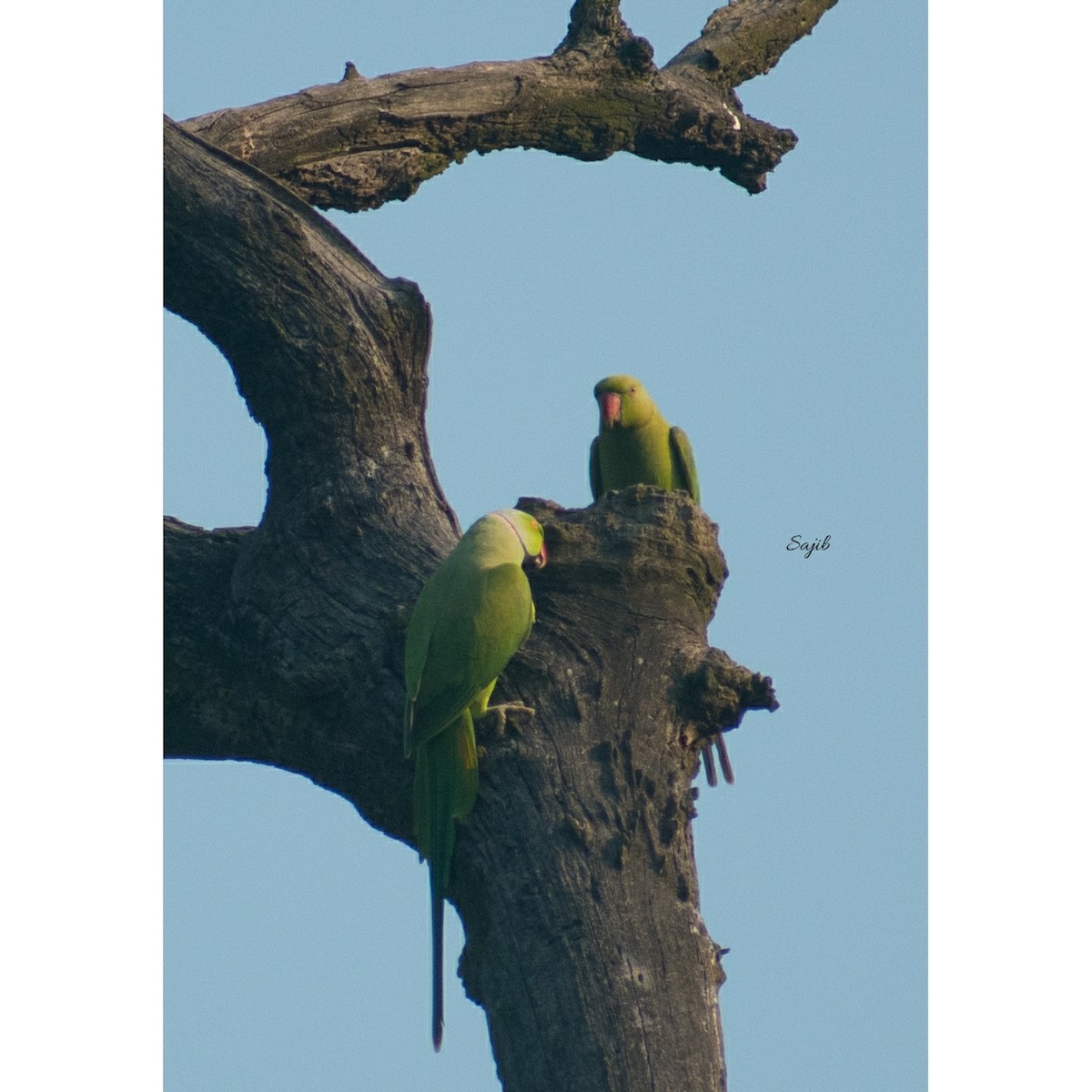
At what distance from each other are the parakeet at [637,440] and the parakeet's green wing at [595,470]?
127 millimetres

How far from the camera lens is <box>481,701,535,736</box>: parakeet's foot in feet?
11.3

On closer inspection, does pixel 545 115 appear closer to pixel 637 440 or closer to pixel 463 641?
pixel 637 440

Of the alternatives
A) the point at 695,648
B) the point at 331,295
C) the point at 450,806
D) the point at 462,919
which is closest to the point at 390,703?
the point at 450,806

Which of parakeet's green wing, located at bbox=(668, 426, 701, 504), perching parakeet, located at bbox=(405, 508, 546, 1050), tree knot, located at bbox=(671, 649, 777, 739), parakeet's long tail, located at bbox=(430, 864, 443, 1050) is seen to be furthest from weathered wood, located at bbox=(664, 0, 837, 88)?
parakeet's long tail, located at bbox=(430, 864, 443, 1050)

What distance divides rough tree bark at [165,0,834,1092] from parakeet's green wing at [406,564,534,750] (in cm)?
12

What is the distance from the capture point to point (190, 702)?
13.0 feet

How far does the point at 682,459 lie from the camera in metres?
5.94

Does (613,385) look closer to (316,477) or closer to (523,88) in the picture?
(523,88)

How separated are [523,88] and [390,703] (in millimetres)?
3010

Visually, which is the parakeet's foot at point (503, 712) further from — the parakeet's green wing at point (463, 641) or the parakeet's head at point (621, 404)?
the parakeet's head at point (621, 404)

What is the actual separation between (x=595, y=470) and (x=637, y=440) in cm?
47

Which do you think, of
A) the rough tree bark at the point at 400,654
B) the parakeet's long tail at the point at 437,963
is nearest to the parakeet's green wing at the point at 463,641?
the rough tree bark at the point at 400,654

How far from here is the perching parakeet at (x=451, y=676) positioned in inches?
133

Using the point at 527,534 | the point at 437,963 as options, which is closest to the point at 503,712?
the point at 527,534
